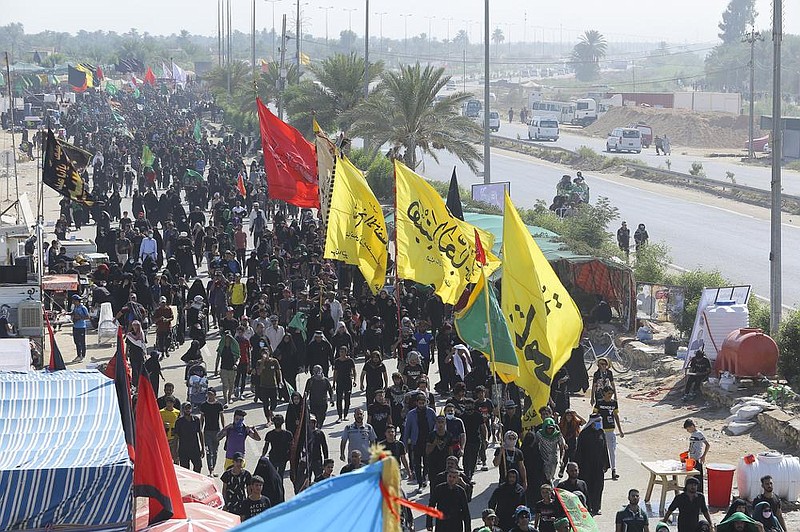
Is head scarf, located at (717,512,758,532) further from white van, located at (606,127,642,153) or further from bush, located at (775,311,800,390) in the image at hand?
white van, located at (606,127,642,153)

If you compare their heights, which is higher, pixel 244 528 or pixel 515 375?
pixel 244 528

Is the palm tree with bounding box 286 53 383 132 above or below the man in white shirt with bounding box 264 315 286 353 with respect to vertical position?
above

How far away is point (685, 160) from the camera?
69.5 m

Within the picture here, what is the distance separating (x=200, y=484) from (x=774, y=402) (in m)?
8.62

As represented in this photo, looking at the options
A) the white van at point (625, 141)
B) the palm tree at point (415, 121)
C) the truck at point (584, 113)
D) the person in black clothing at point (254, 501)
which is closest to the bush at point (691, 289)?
the person in black clothing at point (254, 501)

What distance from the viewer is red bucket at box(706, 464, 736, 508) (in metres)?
13.6

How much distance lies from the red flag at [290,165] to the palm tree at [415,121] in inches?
465

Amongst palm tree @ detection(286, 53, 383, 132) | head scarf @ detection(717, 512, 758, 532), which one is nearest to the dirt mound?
palm tree @ detection(286, 53, 383, 132)

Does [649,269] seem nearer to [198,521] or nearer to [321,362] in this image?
[321,362]

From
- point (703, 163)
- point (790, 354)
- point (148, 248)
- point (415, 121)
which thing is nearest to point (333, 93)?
point (415, 121)

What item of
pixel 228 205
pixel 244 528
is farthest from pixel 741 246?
pixel 244 528

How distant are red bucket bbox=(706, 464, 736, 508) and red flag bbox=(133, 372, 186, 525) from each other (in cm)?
592

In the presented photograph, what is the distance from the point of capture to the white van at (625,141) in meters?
70.4

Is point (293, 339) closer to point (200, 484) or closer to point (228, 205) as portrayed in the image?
point (200, 484)
